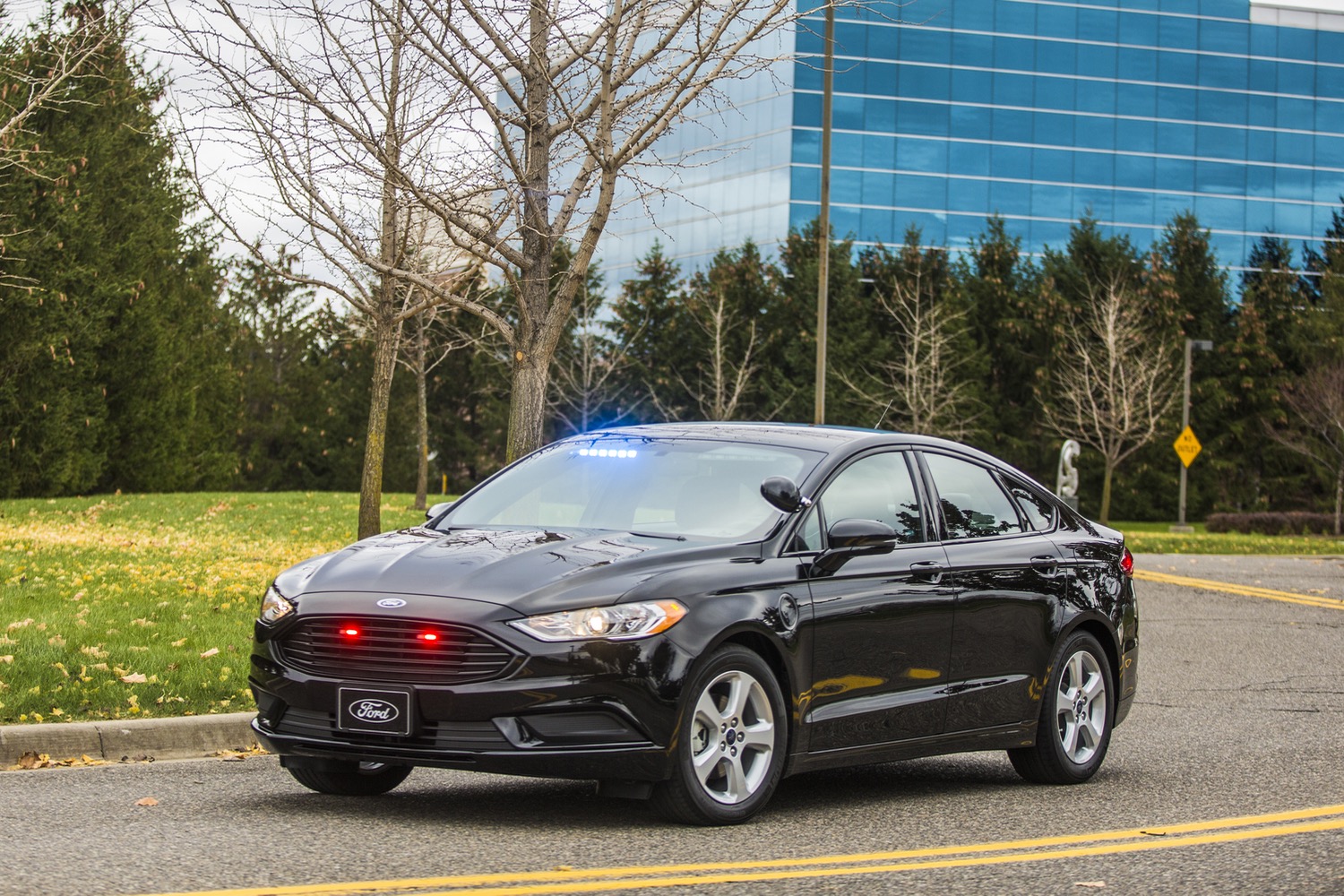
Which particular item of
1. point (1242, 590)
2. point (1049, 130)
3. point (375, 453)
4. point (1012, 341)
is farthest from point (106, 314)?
point (1049, 130)

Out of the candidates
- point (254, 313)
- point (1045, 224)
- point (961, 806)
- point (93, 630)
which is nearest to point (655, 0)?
point (93, 630)

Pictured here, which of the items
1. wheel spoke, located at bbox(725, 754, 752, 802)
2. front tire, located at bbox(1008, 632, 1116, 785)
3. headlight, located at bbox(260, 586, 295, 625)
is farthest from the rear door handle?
headlight, located at bbox(260, 586, 295, 625)

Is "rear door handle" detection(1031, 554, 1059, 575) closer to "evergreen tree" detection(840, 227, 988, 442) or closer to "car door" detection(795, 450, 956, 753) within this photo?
"car door" detection(795, 450, 956, 753)

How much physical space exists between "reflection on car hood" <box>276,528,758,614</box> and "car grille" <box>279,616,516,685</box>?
0.15 meters

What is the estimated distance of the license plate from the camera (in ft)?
19.6

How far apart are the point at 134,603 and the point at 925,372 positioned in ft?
142

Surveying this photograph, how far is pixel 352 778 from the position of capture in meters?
6.93

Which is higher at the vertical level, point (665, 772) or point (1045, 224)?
point (1045, 224)

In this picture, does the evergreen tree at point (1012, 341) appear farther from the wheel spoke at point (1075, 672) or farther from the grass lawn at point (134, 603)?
the wheel spoke at point (1075, 672)

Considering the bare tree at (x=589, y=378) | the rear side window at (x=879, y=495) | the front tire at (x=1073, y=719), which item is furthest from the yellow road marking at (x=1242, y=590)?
the bare tree at (x=589, y=378)

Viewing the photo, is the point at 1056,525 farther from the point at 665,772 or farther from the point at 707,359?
the point at 707,359

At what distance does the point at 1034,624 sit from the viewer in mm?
7918

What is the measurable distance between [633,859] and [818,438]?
250cm

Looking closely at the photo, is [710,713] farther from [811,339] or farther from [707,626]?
[811,339]
